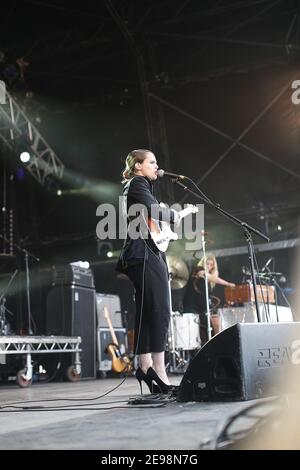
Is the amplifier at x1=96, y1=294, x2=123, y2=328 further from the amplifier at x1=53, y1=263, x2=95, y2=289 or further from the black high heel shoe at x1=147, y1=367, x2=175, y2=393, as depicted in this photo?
→ the black high heel shoe at x1=147, y1=367, x2=175, y2=393

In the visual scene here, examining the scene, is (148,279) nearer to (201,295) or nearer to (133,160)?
(133,160)

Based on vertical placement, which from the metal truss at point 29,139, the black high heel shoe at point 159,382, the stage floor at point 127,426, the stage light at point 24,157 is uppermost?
the metal truss at point 29,139

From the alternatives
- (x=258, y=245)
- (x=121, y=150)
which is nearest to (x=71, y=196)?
(x=121, y=150)

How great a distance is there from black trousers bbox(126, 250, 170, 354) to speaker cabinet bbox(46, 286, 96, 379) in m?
4.32

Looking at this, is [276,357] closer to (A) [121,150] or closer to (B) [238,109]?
(B) [238,109]

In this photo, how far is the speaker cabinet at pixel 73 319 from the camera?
289 inches

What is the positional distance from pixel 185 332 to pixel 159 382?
467 centimetres

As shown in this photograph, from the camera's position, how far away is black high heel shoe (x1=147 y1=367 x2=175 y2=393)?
9.91 ft

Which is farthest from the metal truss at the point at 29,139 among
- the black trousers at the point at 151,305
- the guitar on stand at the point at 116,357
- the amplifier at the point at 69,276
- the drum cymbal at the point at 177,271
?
the black trousers at the point at 151,305

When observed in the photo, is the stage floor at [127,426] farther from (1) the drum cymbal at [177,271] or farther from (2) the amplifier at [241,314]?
(1) the drum cymbal at [177,271]

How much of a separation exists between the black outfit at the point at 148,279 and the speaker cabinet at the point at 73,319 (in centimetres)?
432

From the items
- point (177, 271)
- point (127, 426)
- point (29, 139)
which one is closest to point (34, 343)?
point (177, 271)

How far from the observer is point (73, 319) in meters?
7.36
